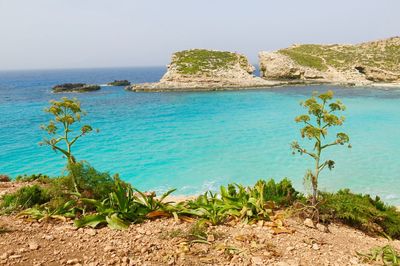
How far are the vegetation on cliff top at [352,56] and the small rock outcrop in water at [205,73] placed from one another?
2065cm

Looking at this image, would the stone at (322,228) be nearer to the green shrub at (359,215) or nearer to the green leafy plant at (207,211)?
the green shrub at (359,215)

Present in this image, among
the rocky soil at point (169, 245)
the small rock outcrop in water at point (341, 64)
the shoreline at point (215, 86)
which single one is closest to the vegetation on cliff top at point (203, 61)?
the shoreline at point (215, 86)

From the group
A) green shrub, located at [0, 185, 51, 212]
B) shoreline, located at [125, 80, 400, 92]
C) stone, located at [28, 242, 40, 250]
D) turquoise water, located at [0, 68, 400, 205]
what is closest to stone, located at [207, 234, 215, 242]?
stone, located at [28, 242, 40, 250]

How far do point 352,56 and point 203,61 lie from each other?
→ 4847 centimetres

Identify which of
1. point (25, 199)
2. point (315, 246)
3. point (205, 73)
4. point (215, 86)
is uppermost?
point (205, 73)

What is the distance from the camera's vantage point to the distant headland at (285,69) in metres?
83.8

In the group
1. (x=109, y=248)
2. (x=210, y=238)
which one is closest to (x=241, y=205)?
(x=210, y=238)

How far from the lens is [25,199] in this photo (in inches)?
381

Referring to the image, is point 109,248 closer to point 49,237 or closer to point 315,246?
point 49,237

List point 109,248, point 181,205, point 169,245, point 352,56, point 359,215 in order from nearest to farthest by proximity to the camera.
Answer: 1. point 109,248
2. point 169,245
3. point 181,205
4. point 359,215
5. point 352,56

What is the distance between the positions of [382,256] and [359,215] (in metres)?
2.75

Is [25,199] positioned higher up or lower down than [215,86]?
lower down

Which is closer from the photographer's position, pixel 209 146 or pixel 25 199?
pixel 25 199

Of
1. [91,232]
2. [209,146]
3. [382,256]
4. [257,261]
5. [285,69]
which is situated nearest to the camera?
[257,261]
